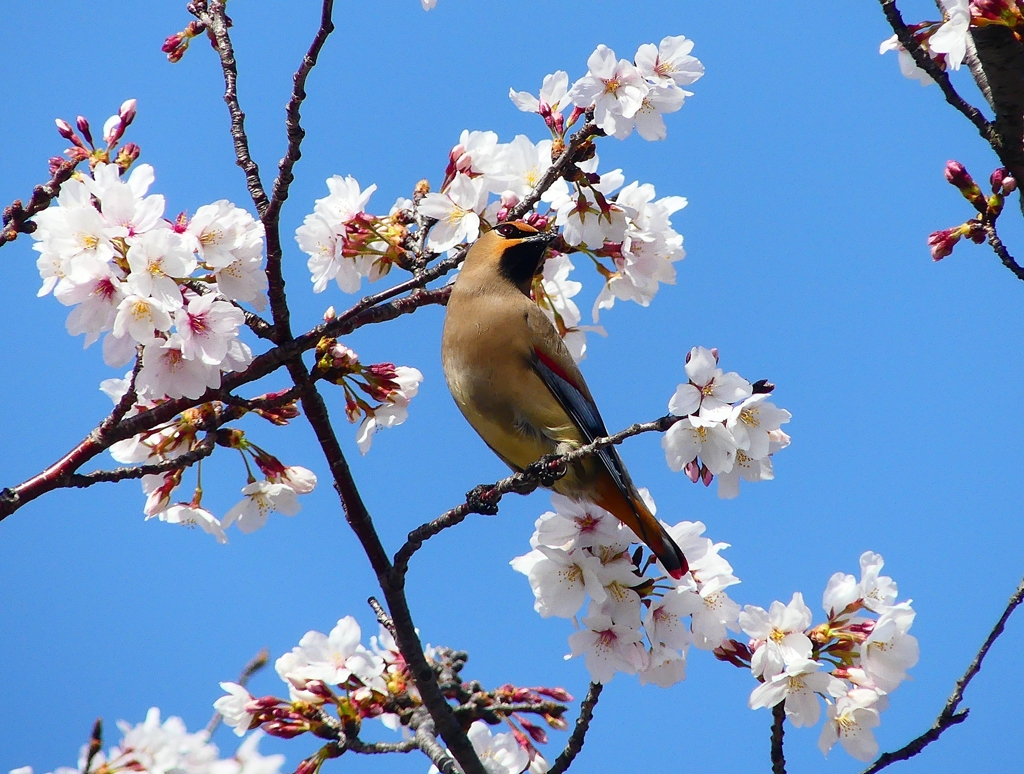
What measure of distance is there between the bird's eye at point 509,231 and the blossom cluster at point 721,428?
4.68 ft

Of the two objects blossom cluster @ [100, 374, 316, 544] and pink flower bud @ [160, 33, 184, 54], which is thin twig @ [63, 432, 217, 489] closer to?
blossom cluster @ [100, 374, 316, 544]

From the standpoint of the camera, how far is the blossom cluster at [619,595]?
10.2ft

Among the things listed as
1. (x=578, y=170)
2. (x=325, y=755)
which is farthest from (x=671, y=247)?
(x=325, y=755)

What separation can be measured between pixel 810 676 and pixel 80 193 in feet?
8.09

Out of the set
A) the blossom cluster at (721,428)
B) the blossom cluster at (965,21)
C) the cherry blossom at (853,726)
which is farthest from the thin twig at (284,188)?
the cherry blossom at (853,726)

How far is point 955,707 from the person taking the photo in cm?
271

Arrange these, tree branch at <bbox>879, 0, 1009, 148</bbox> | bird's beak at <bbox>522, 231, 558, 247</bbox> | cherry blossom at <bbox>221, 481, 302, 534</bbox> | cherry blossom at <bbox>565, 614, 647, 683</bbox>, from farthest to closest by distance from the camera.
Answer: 1. bird's beak at <bbox>522, 231, 558, 247</bbox>
2. cherry blossom at <bbox>221, 481, 302, 534</bbox>
3. cherry blossom at <bbox>565, 614, 647, 683</bbox>
4. tree branch at <bbox>879, 0, 1009, 148</bbox>

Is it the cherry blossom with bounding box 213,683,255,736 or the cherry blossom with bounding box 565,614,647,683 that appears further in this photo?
the cherry blossom with bounding box 213,683,255,736

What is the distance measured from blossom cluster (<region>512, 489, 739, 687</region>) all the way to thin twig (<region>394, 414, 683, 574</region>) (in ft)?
0.67

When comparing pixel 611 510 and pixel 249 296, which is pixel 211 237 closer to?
pixel 249 296

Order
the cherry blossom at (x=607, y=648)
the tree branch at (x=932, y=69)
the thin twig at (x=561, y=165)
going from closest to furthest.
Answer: the tree branch at (x=932, y=69)
the cherry blossom at (x=607, y=648)
the thin twig at (x=561, y=165)

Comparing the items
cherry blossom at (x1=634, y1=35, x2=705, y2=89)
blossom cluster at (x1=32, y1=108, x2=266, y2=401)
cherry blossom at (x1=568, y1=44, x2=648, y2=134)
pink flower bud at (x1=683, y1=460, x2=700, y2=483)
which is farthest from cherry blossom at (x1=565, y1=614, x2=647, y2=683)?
cherry blossom at (x1=634, y1=35, x2=705, y2=89)

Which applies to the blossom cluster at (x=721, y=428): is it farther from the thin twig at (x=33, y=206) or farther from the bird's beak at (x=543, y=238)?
the thin twig at (x=33, y=206)

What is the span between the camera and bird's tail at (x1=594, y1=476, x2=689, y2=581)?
318 cm
